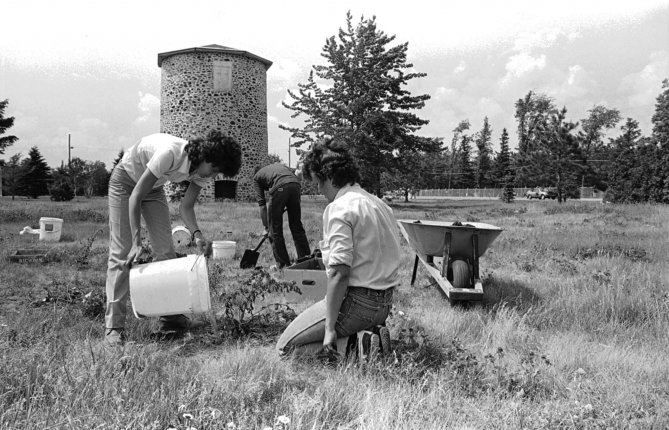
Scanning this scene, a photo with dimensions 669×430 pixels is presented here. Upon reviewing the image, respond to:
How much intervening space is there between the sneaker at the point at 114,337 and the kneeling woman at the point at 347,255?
3.51 ft

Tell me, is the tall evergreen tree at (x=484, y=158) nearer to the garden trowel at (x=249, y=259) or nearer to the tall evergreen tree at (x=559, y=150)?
the tall evergreen tree at (x=559, y=150)

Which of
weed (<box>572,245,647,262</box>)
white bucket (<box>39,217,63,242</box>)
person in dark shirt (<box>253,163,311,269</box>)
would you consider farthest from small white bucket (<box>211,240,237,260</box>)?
weed (<box>572,245,647,262</box>)

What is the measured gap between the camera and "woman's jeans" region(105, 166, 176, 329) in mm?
3342

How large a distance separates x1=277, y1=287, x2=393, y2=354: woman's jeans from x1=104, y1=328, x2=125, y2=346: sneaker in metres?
1.05

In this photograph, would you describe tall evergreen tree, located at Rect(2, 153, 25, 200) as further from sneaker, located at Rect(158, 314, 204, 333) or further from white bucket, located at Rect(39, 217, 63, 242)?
sneaker, located at Rect(158, 314, 204, 333)

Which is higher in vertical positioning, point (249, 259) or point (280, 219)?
point (280, 219)

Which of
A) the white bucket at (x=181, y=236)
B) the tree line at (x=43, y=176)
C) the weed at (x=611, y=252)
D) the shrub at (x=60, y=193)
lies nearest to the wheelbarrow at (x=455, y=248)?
the weed at (x=611, y=252)

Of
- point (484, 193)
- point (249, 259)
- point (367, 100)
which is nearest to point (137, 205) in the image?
point (249, 259)

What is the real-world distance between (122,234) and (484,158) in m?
67.2

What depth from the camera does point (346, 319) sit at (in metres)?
2.85

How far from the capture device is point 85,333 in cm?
337

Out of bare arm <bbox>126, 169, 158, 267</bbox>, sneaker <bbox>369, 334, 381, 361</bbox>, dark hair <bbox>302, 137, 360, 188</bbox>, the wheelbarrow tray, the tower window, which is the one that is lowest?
sneaker <bbox>369, 334, 381, 361</bbox>

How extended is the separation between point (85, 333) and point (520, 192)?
188 feet

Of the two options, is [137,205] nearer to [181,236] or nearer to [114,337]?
[114,337]
